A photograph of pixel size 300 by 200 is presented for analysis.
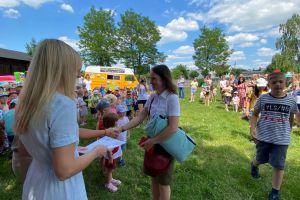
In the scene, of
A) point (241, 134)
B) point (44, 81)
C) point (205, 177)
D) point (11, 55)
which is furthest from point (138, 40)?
point (44, 81)

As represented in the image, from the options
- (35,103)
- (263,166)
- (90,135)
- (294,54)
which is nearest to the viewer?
(35,103)

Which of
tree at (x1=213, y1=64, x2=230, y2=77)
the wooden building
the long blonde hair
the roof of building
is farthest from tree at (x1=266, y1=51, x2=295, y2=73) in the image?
the long blonde hair

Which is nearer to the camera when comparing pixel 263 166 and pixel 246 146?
pixel 263 166

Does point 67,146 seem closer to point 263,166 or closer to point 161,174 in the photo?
point 161,174

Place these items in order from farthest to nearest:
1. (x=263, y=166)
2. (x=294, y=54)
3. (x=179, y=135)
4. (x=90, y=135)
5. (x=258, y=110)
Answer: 1. (x=294, y=54)
2. (x=263, y=166)
3. (x=258, y=110)
4. (x=179, y=135)
5. (x=90, y=135)

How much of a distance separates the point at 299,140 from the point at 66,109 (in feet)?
25.2

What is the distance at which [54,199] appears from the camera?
1464 millimetres

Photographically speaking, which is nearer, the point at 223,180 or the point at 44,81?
the point at 44,81

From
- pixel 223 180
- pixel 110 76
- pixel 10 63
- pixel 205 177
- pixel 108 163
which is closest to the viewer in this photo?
pixel 108 163

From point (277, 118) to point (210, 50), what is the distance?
155 feet

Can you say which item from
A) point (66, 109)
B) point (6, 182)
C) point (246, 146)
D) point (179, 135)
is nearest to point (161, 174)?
point (179, 135)

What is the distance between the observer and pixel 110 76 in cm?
2380

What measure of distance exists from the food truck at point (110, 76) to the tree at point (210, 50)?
2837cm

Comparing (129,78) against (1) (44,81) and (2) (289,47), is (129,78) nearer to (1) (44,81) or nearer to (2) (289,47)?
(1) (44,81)
